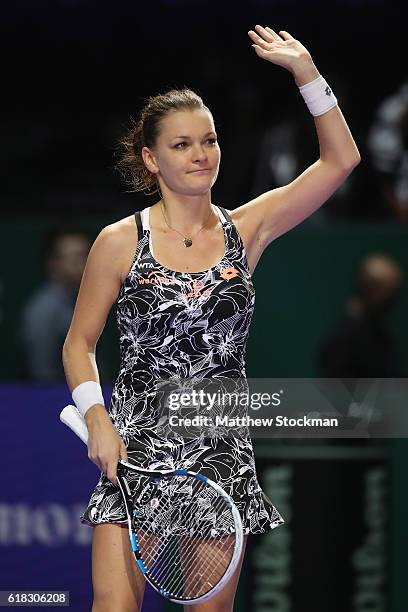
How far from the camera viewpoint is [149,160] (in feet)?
13.1

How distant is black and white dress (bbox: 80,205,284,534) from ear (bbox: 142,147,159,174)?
27 centimetres

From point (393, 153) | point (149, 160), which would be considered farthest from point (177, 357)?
point (393, 153)

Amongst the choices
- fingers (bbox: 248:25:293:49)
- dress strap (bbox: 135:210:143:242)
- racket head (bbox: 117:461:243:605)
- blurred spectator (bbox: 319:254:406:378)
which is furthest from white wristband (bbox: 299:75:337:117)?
blurred spectator (bbox: 319:254:406:378)

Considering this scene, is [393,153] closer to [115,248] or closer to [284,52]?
[284,52]

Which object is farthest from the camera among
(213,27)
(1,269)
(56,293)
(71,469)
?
(213,27)

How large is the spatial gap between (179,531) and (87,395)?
0.47m

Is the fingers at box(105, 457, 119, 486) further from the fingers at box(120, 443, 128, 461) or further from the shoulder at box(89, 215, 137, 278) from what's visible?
the shoulder at box(89, 215, 137, 278)

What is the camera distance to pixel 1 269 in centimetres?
789

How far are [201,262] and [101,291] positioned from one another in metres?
0.30

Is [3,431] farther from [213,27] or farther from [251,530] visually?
[213,27]

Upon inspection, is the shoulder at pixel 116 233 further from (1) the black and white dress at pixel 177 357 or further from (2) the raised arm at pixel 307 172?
(2) the raised arm at pixel 307 172

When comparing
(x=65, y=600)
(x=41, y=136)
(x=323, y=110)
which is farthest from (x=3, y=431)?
(x=41, y=136)

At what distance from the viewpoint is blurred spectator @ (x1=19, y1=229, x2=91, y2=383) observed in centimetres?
734

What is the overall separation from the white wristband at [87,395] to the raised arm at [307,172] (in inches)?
26.5
